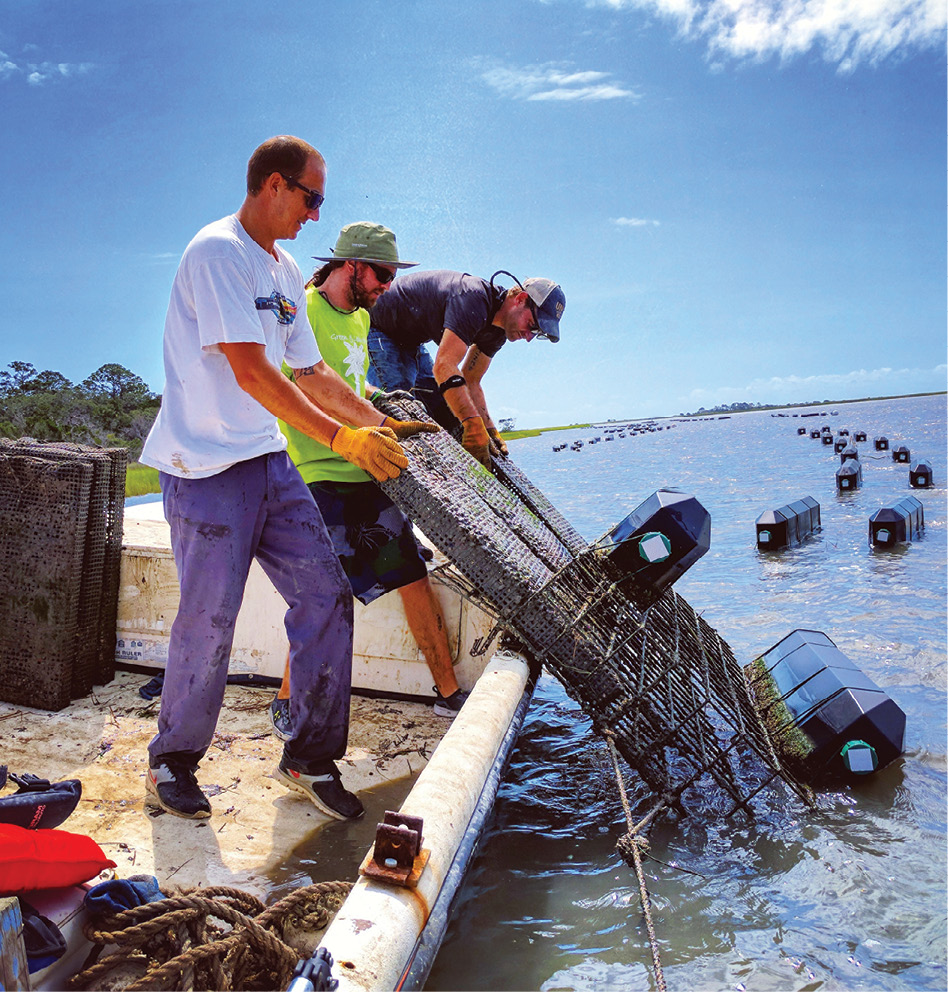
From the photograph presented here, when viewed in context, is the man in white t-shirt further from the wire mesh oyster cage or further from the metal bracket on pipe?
the metal bracket on pipe

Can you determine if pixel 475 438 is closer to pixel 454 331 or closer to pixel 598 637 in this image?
pixel 454 331

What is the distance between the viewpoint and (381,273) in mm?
3281

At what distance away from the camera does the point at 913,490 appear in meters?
17.4

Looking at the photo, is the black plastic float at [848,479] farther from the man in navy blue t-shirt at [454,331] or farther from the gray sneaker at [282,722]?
the gray sneaker at [282,722]

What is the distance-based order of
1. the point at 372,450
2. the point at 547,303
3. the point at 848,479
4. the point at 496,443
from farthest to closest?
the point at 848,479 → the point at 496,443 → the point at 547,303 → the point at 372,450

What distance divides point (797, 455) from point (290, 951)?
112 feet

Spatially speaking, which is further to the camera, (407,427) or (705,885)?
(407,427)

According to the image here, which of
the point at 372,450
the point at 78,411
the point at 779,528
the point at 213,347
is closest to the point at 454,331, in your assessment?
the point at 372,450

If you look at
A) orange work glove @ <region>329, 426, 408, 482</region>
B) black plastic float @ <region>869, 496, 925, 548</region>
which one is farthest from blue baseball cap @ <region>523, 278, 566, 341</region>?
black plastic float @ <region>869, 496, 925, 548</region>

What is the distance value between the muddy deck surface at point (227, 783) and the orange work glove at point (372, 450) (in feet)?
3.89

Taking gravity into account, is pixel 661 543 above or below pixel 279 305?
below

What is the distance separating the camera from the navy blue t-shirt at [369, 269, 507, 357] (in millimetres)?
4020

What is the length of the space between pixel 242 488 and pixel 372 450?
1.65ft

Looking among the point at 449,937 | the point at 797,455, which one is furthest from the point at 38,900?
the point at 797,455
